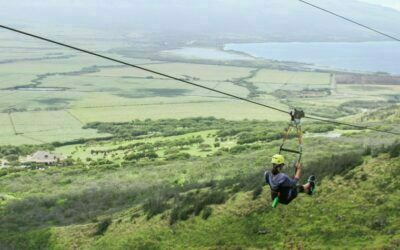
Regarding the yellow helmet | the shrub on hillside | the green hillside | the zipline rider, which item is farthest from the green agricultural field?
the yellow helmet

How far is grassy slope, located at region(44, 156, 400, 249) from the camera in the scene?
21.0 metres

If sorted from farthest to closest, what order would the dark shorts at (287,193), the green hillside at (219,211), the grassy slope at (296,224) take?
the green hillside at (219,211), the grassy slope at (296,224), the dark shorts at (287,193)

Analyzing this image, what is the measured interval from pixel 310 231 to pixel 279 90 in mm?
128269

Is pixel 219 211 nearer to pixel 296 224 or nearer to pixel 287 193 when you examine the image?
pixel 296 224

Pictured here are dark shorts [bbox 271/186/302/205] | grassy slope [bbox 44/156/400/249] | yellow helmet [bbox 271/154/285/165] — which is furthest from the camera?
grassy slope [bbox 44/156/400/249]

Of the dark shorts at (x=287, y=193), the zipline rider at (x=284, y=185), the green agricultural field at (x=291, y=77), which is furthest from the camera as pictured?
the green agricultural field at (x=291, y=77)

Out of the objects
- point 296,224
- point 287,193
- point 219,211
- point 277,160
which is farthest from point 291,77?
point 277,160

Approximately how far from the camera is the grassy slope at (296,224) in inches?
826

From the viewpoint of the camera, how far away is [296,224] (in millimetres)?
22469

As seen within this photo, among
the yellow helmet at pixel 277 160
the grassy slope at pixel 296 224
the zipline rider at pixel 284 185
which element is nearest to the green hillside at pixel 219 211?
the grassy slope at pixel 296 224

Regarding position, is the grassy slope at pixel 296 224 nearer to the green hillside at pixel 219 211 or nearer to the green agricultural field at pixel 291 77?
the green hillside at pixel 219 211

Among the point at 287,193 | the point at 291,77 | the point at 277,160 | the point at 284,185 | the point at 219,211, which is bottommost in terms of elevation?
the point at 291,77

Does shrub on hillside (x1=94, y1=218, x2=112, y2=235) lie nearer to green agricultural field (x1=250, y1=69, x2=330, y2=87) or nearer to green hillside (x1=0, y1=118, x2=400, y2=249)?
green hillside (x1=0, y1=118, x2=400, y2=249)

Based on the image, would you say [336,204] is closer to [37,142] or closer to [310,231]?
[310,231]
